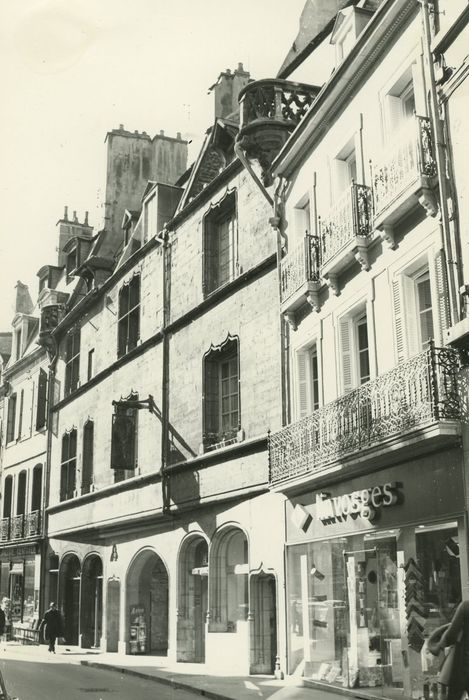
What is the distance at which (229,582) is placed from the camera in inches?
731

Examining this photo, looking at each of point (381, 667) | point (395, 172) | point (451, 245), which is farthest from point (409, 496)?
point (395, 172)

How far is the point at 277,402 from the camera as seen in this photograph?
16906mm

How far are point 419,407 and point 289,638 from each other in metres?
6.62

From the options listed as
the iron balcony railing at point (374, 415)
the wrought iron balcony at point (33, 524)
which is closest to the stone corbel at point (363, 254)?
the iron balcony railing at point (374, 415)

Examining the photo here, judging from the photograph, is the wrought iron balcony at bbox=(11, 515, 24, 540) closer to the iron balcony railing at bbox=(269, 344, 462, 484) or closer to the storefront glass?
the storefront glass

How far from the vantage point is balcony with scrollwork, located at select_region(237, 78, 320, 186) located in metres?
17.6

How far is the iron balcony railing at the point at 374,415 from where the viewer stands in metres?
10.9

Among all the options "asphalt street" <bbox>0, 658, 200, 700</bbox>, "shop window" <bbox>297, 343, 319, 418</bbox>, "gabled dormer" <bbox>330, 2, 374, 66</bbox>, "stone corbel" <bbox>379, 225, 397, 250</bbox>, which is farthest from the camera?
"shop window" <bbox>297, 343, 319, 418</bbox>

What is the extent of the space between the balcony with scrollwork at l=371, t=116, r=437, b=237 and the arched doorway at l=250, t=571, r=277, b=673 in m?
7.97

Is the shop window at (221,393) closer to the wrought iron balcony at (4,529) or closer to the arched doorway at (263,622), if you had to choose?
the arched doorway at (263,622)

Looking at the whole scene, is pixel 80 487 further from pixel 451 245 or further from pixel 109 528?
pixel 451 245

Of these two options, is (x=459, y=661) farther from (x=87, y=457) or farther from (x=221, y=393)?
(x=87, y=457)

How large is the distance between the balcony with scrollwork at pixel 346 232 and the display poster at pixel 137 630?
41.1ft

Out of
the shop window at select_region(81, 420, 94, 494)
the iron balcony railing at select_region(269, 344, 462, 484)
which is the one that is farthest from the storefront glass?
the shop window at select_region(81, 420, 94, 494)
